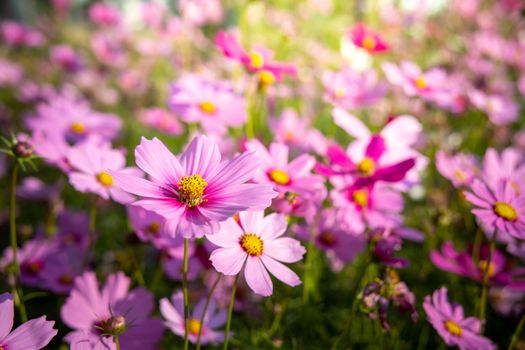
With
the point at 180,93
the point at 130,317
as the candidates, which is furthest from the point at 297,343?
the point at 180,93

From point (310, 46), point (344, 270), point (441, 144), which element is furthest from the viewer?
point (310, 46)

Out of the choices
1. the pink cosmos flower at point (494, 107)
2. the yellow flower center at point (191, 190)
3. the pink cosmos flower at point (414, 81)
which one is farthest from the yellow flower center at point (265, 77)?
the pink cosmos flower at point (494, 107)

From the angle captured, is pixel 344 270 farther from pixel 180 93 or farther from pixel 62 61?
pixel 62 61

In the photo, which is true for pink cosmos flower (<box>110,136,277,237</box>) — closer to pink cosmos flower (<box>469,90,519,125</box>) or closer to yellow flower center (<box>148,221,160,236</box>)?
yellow flower center (<box>148,221,160,236</box>)

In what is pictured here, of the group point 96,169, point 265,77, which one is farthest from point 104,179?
point 265,77

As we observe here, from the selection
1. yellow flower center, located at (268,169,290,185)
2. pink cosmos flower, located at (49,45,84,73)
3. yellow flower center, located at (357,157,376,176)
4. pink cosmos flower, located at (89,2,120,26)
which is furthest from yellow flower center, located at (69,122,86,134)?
pink cosmos flower, located at (89,2,120,26)

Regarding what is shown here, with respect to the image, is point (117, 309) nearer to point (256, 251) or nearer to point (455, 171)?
point (256, 251)

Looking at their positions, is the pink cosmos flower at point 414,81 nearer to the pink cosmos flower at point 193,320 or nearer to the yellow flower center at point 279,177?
the yellow flower center at point 279,177
